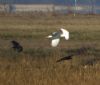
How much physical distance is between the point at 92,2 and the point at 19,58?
237ft

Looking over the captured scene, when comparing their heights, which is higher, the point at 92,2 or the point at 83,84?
the point at 83,84

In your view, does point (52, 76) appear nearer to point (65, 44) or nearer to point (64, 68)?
point (64, 68)

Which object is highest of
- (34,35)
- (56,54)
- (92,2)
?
(56,54)

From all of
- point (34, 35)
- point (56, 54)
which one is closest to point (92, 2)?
point (34, 35)

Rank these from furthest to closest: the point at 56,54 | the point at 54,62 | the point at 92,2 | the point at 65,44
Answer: the point at 92,2 → the point at 65,44 → the point at 56,54 → the point at 54,62

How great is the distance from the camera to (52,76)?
11.4m

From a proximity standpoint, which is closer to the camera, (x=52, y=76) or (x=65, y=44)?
(x=52, y=76)

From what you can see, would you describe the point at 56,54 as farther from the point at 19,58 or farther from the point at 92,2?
the point at 92,2

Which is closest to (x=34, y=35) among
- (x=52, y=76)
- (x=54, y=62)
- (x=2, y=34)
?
(x=2, y=34)

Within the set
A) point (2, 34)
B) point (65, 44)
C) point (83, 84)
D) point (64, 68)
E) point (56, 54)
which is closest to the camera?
point (83, 84)


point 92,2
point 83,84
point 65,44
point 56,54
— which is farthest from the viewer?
point 92,2

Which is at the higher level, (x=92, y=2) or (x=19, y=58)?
(x=19, y=58)

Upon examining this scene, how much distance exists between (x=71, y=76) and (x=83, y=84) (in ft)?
1.82

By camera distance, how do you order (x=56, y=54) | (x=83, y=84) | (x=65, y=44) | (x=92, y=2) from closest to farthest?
(x=83, y=84), (x=56, y=54), (x=65, y=44), (x=92, y=2)
